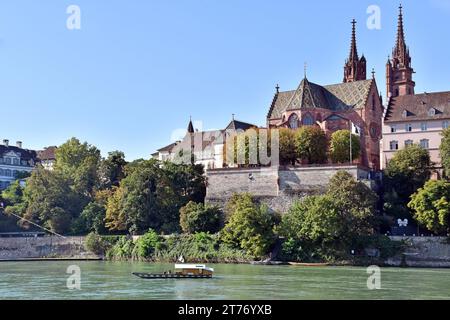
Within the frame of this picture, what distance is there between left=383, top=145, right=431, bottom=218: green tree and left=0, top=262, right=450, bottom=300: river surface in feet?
48.8

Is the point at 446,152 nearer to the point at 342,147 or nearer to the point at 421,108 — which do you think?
the point at 421,108

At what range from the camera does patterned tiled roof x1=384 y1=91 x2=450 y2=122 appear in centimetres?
7588

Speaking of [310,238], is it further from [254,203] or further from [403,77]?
[403,77]

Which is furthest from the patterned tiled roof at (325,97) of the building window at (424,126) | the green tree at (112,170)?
the green tree at (112,170)

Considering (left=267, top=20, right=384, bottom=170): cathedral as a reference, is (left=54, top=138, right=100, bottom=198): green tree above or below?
below

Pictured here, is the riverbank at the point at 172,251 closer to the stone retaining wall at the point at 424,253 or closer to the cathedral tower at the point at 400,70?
the stone retaining wall at the point at 424,253

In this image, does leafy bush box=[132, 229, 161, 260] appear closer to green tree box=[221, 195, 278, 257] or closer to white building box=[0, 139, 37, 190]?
green tree box=[221, 195, 278, 257]

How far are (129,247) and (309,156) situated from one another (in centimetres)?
2034

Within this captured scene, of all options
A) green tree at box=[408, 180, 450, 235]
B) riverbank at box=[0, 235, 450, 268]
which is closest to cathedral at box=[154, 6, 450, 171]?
green tree at box=[408, 180, 450, 235]

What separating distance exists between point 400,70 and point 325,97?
18.9 metres

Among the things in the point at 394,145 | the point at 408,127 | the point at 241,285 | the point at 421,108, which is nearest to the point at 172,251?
the point at 394,145

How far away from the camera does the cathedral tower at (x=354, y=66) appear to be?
9931cm

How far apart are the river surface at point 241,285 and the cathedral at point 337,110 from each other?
1202 inches

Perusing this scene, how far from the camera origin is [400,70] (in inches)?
3962
